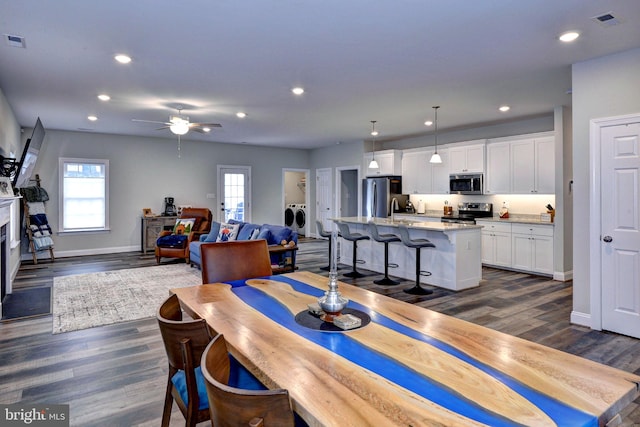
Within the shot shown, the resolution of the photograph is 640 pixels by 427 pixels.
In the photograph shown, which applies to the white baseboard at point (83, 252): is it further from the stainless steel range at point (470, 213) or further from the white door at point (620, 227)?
the white door at point (620, 227)

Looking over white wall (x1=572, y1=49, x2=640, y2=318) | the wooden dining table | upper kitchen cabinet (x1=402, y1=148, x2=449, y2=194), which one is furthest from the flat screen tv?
upper kitchen cabinet (x1=402, y1=148, x2=449, y2=194)

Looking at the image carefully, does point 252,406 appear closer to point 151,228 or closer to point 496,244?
point 496,244

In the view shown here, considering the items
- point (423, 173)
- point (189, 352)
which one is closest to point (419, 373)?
point (189, 352)

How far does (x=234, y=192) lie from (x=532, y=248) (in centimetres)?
687

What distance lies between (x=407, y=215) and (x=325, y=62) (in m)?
4.85

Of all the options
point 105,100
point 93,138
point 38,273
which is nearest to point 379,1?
point 105,100

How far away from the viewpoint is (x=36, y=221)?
7.09 metres

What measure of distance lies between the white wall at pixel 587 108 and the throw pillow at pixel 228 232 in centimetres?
451

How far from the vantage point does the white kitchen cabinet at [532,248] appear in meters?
5.91

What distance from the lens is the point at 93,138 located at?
316 inches

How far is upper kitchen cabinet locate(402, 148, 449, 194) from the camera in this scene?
300 inches

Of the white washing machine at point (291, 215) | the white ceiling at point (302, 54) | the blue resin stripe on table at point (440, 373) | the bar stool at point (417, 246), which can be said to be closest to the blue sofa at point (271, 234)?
the bar stool at point (417, 246)

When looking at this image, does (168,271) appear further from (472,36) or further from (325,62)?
(472,36)

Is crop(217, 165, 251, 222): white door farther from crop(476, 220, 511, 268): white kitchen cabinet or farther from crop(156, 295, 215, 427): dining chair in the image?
crop(156, 295, 215, 427): dining chair
